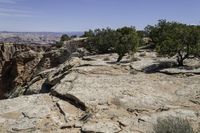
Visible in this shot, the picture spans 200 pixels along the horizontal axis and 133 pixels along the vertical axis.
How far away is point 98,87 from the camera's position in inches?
671

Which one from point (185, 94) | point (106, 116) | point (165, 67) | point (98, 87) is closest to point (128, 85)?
point (98, 87)

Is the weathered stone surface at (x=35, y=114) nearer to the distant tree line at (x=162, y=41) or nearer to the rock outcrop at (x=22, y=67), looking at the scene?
the distant tree line at (x=162, y=41)

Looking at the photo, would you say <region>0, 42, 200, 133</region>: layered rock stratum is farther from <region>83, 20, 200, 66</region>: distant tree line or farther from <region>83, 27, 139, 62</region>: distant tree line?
<region>83, 27, 139, 62</region>: distant tree line

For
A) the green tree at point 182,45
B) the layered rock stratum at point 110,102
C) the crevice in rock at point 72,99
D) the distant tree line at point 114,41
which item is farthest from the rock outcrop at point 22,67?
the crevice in rock at point 72,99

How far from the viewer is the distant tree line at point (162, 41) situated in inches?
891

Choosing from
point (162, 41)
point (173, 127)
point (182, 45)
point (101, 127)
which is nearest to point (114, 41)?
point (162, 41)

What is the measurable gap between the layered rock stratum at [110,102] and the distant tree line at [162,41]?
3.45 ft

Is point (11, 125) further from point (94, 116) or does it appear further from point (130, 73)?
point (130, 73)

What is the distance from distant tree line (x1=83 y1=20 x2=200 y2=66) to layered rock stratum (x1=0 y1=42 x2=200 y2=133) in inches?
41.5

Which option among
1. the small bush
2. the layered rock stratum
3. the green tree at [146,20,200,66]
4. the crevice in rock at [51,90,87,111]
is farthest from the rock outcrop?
the small bush

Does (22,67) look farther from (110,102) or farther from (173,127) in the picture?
(173,127)

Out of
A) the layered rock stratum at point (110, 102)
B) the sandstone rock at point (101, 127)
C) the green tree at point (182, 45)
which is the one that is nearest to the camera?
the sandstone rock at point (101, 127)

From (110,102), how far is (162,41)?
13.9m

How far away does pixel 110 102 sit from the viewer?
15.1 meters
